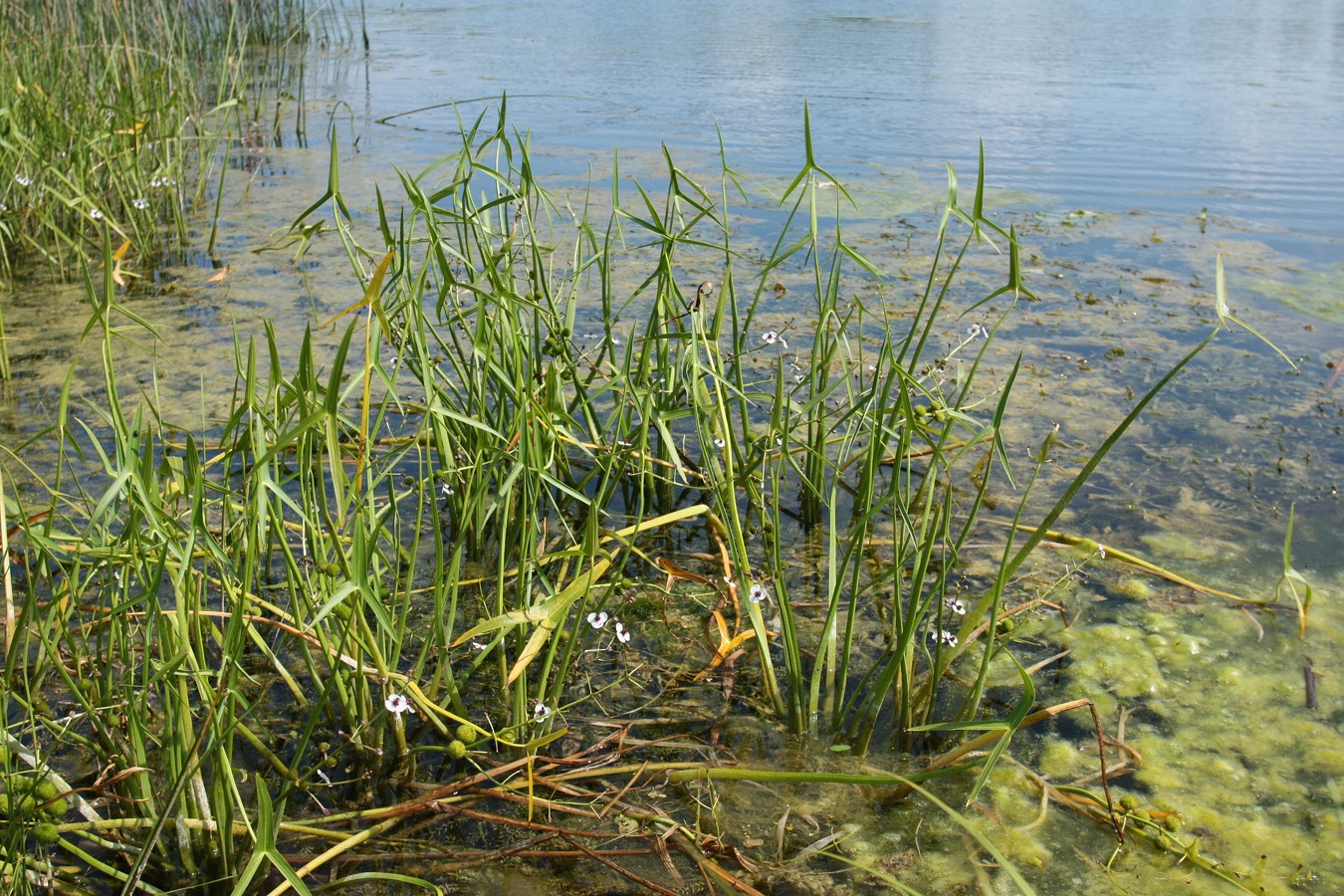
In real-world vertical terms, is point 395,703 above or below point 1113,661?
above

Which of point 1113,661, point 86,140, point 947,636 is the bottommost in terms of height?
point 1113,661

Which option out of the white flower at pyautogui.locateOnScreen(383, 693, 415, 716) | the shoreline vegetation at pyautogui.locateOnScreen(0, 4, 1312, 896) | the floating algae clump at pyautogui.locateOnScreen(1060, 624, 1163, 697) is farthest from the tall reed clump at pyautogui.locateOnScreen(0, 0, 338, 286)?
the floating algae clump at pyautogui.locateOnScreen(1060, 624, 1163, 697)

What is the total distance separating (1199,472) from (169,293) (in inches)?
114

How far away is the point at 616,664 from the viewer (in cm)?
173

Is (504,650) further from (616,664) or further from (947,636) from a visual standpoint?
(947,636)

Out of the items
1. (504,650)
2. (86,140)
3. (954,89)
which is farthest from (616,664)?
(954,89)

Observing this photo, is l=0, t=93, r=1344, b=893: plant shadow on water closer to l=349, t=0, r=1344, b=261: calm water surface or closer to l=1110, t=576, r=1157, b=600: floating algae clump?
l=1110, t=576, r=1157, b=600: floating algae clump

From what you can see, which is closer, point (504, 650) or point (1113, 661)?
point (504, 650)

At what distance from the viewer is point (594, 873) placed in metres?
1.33

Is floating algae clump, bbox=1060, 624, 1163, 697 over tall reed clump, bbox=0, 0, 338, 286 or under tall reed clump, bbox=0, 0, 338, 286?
under

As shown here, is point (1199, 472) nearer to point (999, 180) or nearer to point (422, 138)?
point (999, 180)

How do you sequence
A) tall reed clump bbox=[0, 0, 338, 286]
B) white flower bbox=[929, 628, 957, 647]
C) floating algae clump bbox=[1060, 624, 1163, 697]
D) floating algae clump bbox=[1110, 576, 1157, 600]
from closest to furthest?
white flower bbox=[929, 628, 957, 647]
floating algae clump bbox=[1060, 624, 1163, 697]
floating algae clump bbox=[1110, 576, 1157, 600]
tall reed clump bbox=[0, 0, 338, 286]

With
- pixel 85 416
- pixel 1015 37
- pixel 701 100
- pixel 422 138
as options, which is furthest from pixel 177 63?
pixel 1015 37

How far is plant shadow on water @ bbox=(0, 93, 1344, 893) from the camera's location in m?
1.23
